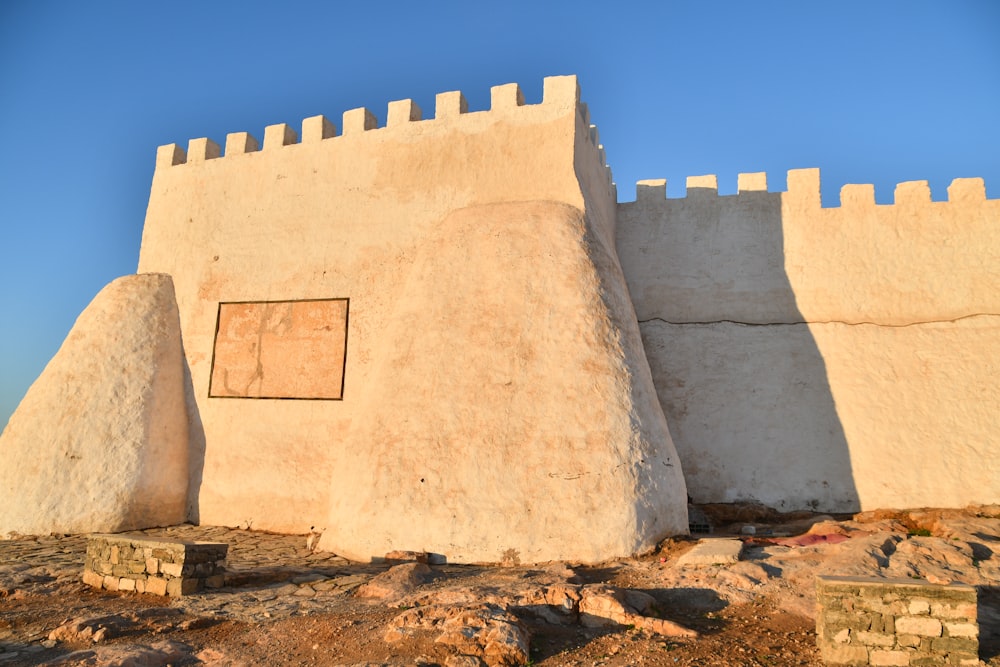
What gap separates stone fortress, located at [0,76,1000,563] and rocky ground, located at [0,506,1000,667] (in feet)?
4.84

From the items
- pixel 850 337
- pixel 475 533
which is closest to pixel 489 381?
pixel 475 533

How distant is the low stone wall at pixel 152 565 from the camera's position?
6434 mm

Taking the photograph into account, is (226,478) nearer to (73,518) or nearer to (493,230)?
(73,518)

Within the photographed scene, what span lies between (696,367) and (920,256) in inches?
147

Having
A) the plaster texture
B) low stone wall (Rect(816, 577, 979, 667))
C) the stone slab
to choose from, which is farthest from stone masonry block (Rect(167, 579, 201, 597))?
low stone wall (Rect(816, 577, 979, 667))

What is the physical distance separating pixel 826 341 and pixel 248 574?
27.7 feet

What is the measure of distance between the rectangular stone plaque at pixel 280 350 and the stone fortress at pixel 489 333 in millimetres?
36

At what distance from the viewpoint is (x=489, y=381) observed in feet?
26.7

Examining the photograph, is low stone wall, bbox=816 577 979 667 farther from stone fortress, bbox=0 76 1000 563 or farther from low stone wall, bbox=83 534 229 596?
low stone wall, bbox=83 534 229 596

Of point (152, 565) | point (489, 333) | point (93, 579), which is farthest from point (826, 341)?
point (93, 579)

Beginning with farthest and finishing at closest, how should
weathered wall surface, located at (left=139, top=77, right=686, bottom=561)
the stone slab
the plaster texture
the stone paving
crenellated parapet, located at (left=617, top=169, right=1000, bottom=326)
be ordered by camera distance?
crenellated parapet, located at (left=617, top=169, right=1000, bottom=326) < the plaster texture < weathered wall surface, located at (left=139, top=77, right=686, bottom=561) < the stone slab < the stone paving

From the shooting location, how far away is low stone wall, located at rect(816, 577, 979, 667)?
441 cm

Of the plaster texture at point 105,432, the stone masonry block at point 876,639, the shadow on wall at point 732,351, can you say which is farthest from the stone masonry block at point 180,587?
the shadow on wall at point 732,351

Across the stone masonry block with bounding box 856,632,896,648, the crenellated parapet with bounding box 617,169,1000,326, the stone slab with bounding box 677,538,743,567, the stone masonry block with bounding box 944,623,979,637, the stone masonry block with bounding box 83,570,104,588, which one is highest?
the crenellated parapet with bounding box 617,169,1000,326
